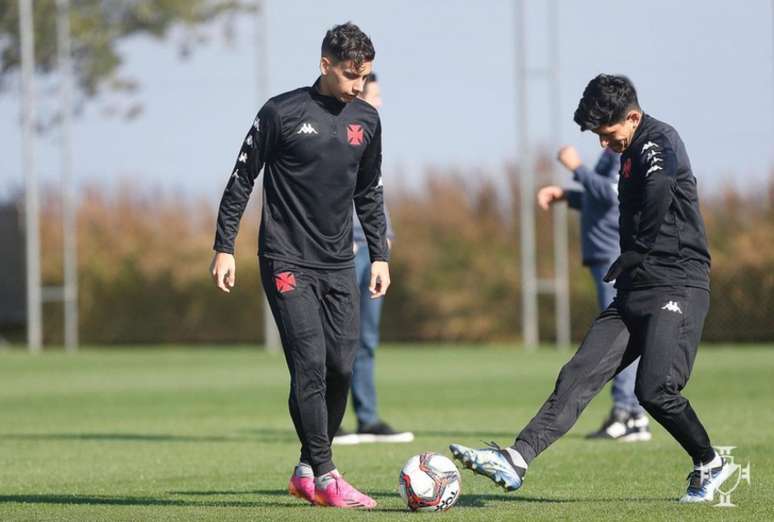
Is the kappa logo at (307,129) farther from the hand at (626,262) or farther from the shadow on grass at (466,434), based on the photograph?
the shadow on grass at (466,434)

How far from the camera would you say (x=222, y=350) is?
29625mm

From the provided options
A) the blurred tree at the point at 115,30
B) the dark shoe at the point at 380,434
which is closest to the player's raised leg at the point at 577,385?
the dark shoe at the point at 380,434

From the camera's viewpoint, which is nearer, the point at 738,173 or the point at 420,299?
the point at 738,173

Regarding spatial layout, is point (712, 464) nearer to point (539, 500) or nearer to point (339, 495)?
point (539, 500)

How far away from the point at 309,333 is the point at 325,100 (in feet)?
3.68

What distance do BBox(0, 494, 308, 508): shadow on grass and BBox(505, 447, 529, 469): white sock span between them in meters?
1.11

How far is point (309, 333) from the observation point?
23.9ft

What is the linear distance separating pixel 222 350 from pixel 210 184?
166 inches

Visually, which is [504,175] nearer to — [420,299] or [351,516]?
[420,299]

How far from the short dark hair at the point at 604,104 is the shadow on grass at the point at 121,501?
2.27 meters

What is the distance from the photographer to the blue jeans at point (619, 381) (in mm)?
10836

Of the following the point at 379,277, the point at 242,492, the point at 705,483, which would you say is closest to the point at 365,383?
the point at 242,492

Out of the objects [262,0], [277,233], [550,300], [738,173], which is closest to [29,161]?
[262,0]

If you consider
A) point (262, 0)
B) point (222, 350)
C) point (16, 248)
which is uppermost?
point (262, 0)
